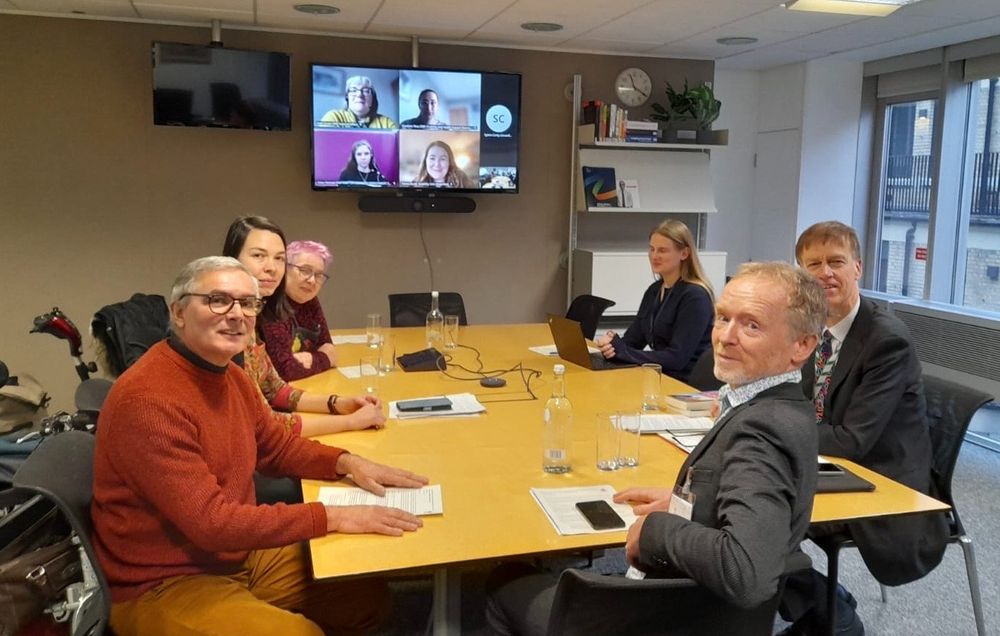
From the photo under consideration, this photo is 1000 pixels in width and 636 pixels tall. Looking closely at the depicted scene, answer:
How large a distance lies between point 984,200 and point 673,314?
3276mm

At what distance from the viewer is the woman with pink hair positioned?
3.04m

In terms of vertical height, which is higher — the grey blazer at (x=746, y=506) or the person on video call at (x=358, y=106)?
the person on video call at (x=358, y=106)

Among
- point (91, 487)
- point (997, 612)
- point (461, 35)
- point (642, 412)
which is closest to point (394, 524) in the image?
point (91, 487)

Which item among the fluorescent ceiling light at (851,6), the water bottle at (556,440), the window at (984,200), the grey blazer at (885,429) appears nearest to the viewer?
the water bottle at (556,440)

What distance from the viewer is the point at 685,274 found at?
385 cm

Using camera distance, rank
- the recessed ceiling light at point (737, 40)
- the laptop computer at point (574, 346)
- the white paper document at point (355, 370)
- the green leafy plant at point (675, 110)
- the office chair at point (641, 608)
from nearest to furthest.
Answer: the office chair at point (641, 608) → the white paper document at point (355, 370) → the laptop computer at point (574, 346) → the recessed ceiling light at point (737, 40) → the green leafy plant at point (675, 110)

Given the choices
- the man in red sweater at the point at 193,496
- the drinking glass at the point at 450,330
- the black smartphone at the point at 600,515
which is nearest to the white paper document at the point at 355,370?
the drinking glass at the point at 450,330

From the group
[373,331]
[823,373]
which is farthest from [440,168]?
[823,373]

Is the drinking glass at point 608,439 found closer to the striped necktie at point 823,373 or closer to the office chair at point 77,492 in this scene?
the striped necktie at point 823,373

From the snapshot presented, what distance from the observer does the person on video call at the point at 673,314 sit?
3.63 m

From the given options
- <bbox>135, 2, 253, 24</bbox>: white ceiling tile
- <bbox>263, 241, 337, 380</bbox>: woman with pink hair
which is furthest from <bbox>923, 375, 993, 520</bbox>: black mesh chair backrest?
<bbox>135, 2, 253, 24</bbox>: white ceiling tile

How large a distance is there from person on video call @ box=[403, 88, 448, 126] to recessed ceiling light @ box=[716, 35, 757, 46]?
2068 mm

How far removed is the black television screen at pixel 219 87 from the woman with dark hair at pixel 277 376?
2.29 metres

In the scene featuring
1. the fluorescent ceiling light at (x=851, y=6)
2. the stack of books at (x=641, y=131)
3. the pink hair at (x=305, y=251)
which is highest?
the fluorescent ceiling light at (x=851, y=6)
